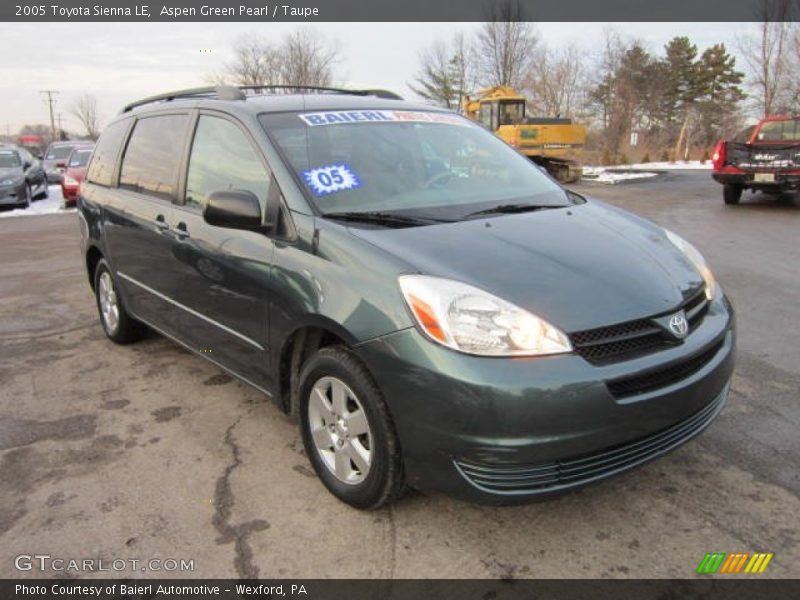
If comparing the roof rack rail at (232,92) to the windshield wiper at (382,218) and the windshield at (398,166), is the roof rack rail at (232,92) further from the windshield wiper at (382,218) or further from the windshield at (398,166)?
the windshield wiper at (382,218)

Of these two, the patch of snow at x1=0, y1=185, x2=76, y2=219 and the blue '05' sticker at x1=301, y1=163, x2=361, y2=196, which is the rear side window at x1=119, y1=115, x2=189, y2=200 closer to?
the blue '05' sticker at x1=301, y1=163, x2=361, y2=196

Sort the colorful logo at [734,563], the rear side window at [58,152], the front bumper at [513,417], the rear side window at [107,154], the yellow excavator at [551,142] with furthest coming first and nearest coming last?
the rear side window at [58,152], the yellow excavator at [551,142], the rear side window at [107,154], the colorful logo at [734,563], the front bumper at [513,417]

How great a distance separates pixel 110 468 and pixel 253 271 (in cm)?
124

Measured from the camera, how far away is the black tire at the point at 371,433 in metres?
2.55

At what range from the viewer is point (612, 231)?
318 cm

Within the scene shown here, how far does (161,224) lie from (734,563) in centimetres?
344

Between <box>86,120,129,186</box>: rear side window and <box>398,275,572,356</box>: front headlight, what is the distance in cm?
347

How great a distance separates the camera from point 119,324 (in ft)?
16.6

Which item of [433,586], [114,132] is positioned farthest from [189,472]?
[114,132]

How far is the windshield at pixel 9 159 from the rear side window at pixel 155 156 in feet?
51.9

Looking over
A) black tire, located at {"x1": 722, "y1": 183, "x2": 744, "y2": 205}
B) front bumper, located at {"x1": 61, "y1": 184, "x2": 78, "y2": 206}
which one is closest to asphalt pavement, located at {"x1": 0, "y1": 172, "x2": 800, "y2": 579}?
black tire, located at {"x1": 722, "y1": 183, "x2": 744, "y2": 205}

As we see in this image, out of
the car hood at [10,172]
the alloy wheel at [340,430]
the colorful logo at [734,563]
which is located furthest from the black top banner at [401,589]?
the car hood at [10,172]

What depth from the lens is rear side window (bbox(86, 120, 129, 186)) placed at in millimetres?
4953

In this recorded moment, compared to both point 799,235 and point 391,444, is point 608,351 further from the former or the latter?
point 799,235
